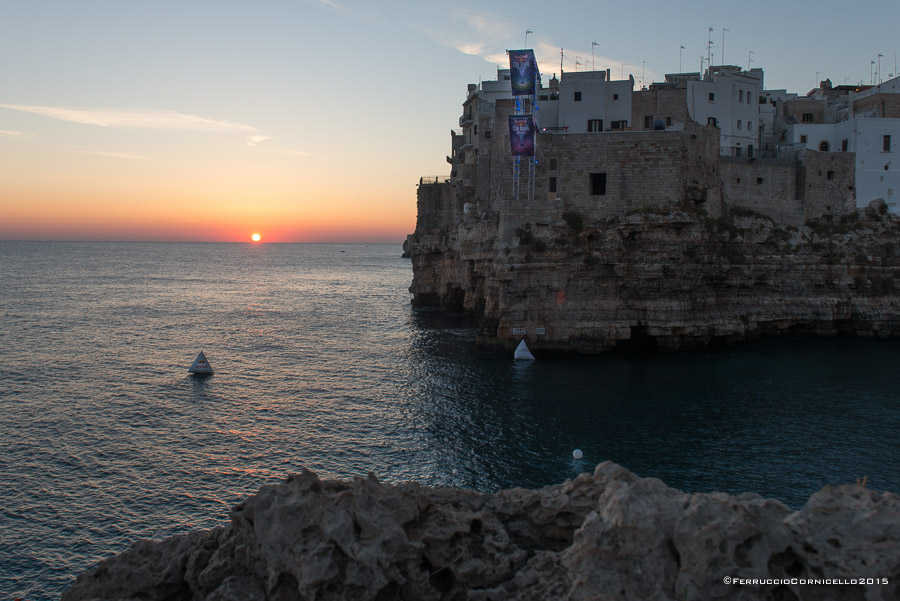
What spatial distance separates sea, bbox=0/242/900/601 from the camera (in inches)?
939

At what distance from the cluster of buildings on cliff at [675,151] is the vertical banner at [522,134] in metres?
1.08

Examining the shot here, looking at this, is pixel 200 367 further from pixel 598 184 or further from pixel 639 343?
pixel 639 343

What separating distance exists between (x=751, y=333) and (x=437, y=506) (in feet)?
163

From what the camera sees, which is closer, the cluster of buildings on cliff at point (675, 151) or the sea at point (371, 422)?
the sea at point (371, 422)

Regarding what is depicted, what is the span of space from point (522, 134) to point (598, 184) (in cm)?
716

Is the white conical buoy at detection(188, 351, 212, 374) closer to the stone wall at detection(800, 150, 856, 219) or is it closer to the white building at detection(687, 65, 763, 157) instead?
the white building at detection(687, 65, 763, 157)

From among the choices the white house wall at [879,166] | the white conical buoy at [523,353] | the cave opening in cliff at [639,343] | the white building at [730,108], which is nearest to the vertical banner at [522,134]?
the white conical buoy at [523,353]

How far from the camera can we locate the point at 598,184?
1951 inches

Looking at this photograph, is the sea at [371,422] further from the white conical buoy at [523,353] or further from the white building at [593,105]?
the white building at [593,105]

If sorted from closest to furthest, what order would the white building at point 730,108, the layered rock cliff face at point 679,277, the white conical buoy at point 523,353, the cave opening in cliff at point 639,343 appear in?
the white conical buoy at point 523,353
the layered rock cliff face at point 679,277
the cave opening in cliff at point 639,343
the white building at point 730,108

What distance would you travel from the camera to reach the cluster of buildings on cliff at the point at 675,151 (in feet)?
161

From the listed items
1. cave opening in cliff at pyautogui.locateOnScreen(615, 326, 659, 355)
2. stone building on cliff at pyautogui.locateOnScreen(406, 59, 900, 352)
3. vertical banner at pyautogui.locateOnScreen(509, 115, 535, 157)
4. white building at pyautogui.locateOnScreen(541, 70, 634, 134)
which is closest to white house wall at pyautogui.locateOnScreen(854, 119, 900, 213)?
stone building on cliff at pyautogui.locateOnScreen(406, 59, 900, 352)

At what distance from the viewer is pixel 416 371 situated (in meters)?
45.1

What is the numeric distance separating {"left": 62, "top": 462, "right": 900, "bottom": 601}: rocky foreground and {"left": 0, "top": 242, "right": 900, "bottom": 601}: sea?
1033cm
